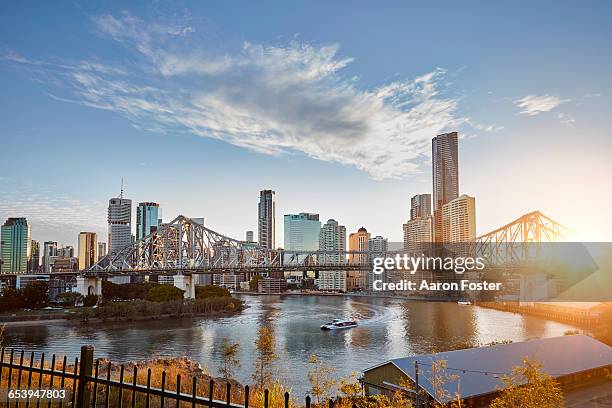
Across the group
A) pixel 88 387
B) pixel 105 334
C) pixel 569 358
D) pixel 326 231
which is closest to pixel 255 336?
pixel 105 334

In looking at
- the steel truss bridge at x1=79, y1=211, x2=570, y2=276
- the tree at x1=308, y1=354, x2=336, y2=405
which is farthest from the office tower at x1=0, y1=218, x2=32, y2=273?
the tree at x1=308, y1=354, x2=336, y2=405

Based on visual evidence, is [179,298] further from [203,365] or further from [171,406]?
[171,406]

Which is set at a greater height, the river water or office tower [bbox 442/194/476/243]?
office tower [bbox 442/194/476/243]

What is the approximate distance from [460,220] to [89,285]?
121 metres

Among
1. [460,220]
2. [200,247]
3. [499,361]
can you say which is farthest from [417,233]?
[499,361]

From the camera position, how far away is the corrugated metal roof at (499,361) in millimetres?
15000

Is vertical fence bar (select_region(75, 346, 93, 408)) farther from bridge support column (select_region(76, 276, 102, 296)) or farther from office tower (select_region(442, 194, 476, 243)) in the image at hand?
office tower (select_region(442, 194, 476, 243))

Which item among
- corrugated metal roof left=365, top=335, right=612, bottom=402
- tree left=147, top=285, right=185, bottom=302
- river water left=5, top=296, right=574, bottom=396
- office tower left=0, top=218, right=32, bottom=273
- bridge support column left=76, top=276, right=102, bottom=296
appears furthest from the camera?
office tower left=0, top=218, right=32, bottom=273

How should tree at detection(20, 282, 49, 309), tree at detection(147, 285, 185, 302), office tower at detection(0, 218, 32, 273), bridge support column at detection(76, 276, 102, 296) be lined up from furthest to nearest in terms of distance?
office tower at detection(0, 218, 32, 273) → bridge support column at detection(76, 276, 102, 296) → tree at detection(147, 285, 185, 302) → tree at detection(20, 282, 49, 309)

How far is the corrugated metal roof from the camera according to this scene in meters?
15.0

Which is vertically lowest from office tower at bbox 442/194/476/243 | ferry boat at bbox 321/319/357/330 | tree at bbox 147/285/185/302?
ferry boat at bbox 321/319/357/330

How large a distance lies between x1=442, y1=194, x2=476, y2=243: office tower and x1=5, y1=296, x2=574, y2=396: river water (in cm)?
10403

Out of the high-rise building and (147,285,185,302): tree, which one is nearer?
(147,285,185,302): tree

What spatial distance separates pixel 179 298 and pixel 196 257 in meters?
23.5
